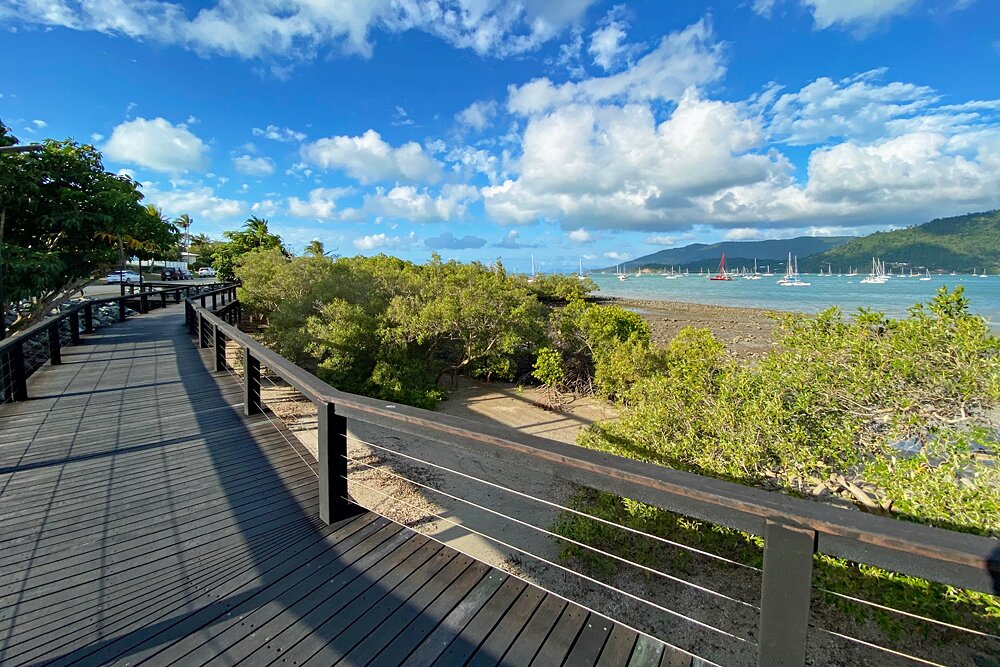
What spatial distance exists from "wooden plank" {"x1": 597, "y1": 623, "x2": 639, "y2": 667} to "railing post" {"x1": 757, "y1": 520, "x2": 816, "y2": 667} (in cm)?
54

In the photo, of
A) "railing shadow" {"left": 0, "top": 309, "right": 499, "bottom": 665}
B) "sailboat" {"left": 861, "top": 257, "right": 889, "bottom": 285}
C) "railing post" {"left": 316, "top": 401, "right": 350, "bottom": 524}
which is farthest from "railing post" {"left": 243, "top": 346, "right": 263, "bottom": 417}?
"sailboat" {"left": 861, "top": 257, "right": 889, "bottom": 285}

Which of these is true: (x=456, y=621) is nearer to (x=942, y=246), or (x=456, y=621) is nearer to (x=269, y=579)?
(x=269, y=579)

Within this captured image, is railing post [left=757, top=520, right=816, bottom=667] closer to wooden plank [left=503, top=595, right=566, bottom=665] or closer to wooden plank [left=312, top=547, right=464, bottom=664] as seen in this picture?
wooden plank [left=503, top=595, right=566, bottom=665]

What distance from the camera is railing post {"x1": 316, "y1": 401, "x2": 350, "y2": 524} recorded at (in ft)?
7.77

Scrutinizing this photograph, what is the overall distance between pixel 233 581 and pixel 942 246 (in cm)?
13278

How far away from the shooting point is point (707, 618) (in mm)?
4496

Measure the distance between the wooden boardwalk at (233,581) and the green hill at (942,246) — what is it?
127 meters

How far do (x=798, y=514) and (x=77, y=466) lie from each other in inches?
176

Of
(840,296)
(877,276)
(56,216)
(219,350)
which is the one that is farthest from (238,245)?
(877,276)

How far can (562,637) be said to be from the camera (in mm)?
1705

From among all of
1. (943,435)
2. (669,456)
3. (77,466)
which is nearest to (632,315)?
(669,456)

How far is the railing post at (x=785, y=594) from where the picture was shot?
3.80 feet

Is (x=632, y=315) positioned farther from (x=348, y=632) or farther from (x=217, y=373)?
(x=348, y=632)

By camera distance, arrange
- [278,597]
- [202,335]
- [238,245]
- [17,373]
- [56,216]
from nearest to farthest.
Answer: [278,597], [17,373], [202,335], [56,216], [238,245]
